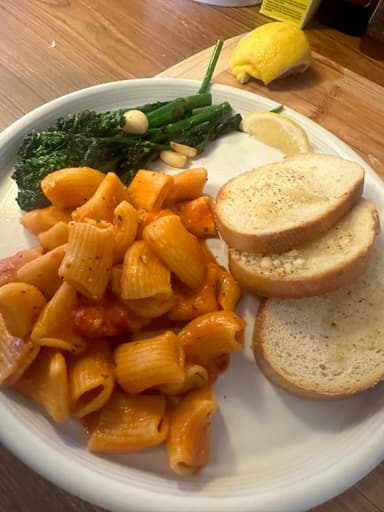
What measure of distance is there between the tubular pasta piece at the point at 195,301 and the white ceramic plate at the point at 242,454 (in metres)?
0.17

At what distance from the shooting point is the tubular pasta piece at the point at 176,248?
4.96 ft

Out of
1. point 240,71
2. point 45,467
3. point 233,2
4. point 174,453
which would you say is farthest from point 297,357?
point 233,2

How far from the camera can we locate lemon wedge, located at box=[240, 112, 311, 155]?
2133 mm

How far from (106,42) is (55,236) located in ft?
5.56

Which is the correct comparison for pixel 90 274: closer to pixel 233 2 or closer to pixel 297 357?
pixel 297 357

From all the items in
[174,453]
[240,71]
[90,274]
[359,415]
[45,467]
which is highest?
[240,71]

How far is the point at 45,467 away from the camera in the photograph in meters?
1.28

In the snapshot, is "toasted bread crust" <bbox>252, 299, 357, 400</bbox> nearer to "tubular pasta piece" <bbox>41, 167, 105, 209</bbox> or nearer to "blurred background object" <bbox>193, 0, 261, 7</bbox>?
"tubular pasta piece" <bbox>41, 167, 105, 209</bbox>

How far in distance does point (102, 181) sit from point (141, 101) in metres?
0.72

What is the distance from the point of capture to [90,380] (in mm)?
1308

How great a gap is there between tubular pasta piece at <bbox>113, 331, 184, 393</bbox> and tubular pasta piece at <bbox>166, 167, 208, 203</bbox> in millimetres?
600

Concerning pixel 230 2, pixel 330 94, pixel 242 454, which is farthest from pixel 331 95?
pixel 242 454

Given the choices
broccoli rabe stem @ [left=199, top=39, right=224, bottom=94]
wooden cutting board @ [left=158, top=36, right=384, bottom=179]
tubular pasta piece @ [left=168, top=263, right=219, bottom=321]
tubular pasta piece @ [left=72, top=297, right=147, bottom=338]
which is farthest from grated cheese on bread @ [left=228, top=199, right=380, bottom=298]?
broccoli rabe stem @ [left=199, top=39, right=224, bottom=94]

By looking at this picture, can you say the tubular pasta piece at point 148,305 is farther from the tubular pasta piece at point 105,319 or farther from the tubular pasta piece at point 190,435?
the tubular pasta piece at point 190,435
